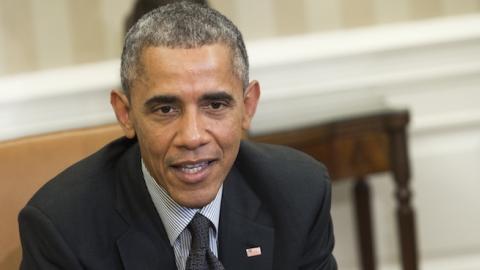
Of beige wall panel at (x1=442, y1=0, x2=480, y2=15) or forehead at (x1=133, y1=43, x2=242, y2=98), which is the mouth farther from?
beige wall panel at (x1=442, y1=0, x2=480, y2=15)

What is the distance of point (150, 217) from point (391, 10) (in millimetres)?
1977

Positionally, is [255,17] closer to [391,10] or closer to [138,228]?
[391,10]

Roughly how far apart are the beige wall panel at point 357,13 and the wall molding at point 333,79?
47 millimetres

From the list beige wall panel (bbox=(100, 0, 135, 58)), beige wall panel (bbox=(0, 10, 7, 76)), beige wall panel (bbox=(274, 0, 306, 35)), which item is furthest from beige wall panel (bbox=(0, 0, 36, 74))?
beige wall panel (bbox=(274, 0, 306, 35))

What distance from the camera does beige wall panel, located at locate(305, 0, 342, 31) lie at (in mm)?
3275

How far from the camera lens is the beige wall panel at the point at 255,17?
324 centimetres

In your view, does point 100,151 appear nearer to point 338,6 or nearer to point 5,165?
point 5,165

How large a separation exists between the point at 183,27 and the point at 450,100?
2082 mm

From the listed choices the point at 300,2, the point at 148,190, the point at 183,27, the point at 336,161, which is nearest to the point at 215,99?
the point at 183,27

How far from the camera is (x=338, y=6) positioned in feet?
10.8

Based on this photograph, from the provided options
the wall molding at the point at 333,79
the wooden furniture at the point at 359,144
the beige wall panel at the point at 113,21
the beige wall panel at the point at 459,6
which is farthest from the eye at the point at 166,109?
the beige wall panel at the point at 459,6

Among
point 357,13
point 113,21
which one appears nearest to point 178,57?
point 113,21

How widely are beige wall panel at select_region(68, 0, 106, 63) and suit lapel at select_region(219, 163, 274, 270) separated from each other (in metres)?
1.52

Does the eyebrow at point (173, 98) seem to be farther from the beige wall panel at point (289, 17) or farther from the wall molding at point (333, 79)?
the beige wall panel at point (289, 17)
